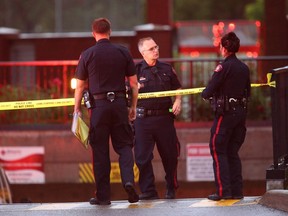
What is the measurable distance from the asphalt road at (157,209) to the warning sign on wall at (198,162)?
215 inches

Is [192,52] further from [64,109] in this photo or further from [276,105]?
[276,105]

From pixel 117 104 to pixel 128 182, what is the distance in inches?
28.8

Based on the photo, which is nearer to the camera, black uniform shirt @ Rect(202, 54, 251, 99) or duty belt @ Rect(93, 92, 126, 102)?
duty belt @ Rect(93, 92, 126, 102)

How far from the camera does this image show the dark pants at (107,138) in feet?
32.0

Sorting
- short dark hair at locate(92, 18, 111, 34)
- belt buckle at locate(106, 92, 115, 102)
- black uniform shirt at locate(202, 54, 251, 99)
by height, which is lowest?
belt buckle at locate(106, 92, 115, 102)

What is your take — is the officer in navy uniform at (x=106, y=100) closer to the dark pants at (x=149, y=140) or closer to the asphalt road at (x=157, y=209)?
the asphalt road at (x=157, y=209)

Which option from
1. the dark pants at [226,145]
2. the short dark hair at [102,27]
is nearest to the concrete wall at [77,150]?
the dark pants at [226,145]

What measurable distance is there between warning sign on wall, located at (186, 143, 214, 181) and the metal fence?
1.95 ft

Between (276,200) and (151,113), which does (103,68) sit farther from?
(276,200)

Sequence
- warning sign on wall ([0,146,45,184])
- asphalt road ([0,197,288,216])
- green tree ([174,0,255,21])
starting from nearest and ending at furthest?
1. asphalt road ([0,197,288,216])
2. warning sign on wall ([0,146,45,184])
3. green tree ([174,0,255,21])

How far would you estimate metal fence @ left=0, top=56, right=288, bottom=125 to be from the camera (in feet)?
52.4

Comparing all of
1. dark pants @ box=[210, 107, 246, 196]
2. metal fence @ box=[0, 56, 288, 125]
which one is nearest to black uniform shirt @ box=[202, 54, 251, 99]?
dark pants @ box=[210, 107, 246, 196]

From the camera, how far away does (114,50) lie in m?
9.80

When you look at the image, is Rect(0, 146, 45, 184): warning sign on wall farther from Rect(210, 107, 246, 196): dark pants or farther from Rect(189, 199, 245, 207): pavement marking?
Rect(189, 199, 245, 207): pavement marking
